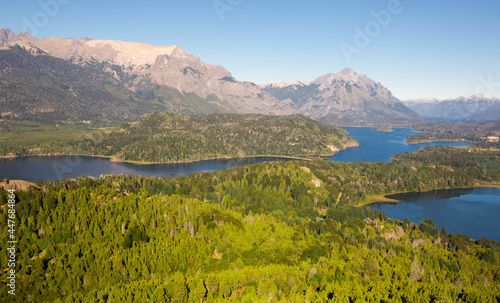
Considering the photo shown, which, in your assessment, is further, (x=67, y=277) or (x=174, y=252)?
(x=174, y=252)

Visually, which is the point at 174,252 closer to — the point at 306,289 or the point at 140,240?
the point at 140,240

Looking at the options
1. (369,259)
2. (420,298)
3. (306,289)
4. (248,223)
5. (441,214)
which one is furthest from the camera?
(441,214)

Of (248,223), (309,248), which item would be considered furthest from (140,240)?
(309,248)

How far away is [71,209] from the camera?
12900 cm

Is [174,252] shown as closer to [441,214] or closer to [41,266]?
[41,266]

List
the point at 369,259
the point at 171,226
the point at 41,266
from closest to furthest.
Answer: the point at 41,266 → the point at 369,259 → the point at 171,226

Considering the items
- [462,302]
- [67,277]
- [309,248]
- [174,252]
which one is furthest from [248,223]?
[462,302]

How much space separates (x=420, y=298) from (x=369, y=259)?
90.9 feet

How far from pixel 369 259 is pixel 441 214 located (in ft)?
387

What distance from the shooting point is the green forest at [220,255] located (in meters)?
82.2

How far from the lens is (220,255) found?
376ft

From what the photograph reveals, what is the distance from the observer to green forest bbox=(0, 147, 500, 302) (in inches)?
3238

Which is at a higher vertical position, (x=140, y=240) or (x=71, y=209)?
(x=71, y=209)

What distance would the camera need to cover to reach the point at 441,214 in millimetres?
192875
